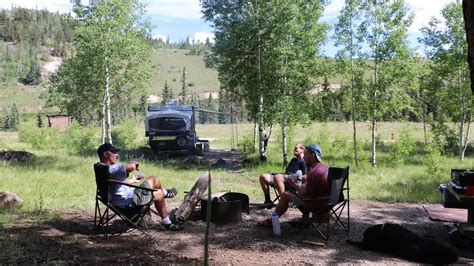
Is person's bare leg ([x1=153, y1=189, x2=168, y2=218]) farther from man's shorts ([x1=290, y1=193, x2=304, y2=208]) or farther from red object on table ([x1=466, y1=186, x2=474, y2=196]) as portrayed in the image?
red object on table ([x1=466, y1=186, x2=474, y2=196])

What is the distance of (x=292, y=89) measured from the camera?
15344 millimetres

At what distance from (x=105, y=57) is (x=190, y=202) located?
12730 millimetres

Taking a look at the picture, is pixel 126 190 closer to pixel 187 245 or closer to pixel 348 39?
pixel 187 245

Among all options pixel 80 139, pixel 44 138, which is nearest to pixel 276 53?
pixel 80 139

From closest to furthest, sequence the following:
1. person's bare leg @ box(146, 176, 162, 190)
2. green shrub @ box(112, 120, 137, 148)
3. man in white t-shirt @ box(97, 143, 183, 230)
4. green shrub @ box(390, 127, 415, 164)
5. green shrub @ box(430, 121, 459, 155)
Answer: man in white t-shirt @ box(97, 143, 183, 230), person's bare leg @ box(146, 176, 162, 190), green shrub @ box(390, 127, 415, 164), green shrub @ box(430, 121, 459, 155), green shrub @ box(112, 120, 137, 148)

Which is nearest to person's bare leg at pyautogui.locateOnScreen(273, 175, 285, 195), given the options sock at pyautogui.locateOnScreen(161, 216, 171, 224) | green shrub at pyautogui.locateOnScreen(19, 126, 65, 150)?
sock at pyautogui.locateOnScreen(161, 216, 171, 224)

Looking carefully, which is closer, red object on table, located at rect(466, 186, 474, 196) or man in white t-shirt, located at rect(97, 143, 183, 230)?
red object on table, located at rect(466, 186, 474, 196)

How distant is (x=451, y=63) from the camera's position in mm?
18281

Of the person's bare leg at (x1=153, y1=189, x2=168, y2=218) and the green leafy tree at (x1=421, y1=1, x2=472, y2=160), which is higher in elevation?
the green leafy tree at (x1=421, y1=1, x2=472, y2=160)

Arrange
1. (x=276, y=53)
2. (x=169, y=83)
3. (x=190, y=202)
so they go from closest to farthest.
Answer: (x=190, y=202), (x=276, y=53), (x=169, y=83)

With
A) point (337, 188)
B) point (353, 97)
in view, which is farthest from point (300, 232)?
point (353, 97)

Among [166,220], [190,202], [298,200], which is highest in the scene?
[298,200]

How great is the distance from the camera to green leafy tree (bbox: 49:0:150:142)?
16766 millimetres

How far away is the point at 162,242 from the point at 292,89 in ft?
36.9
